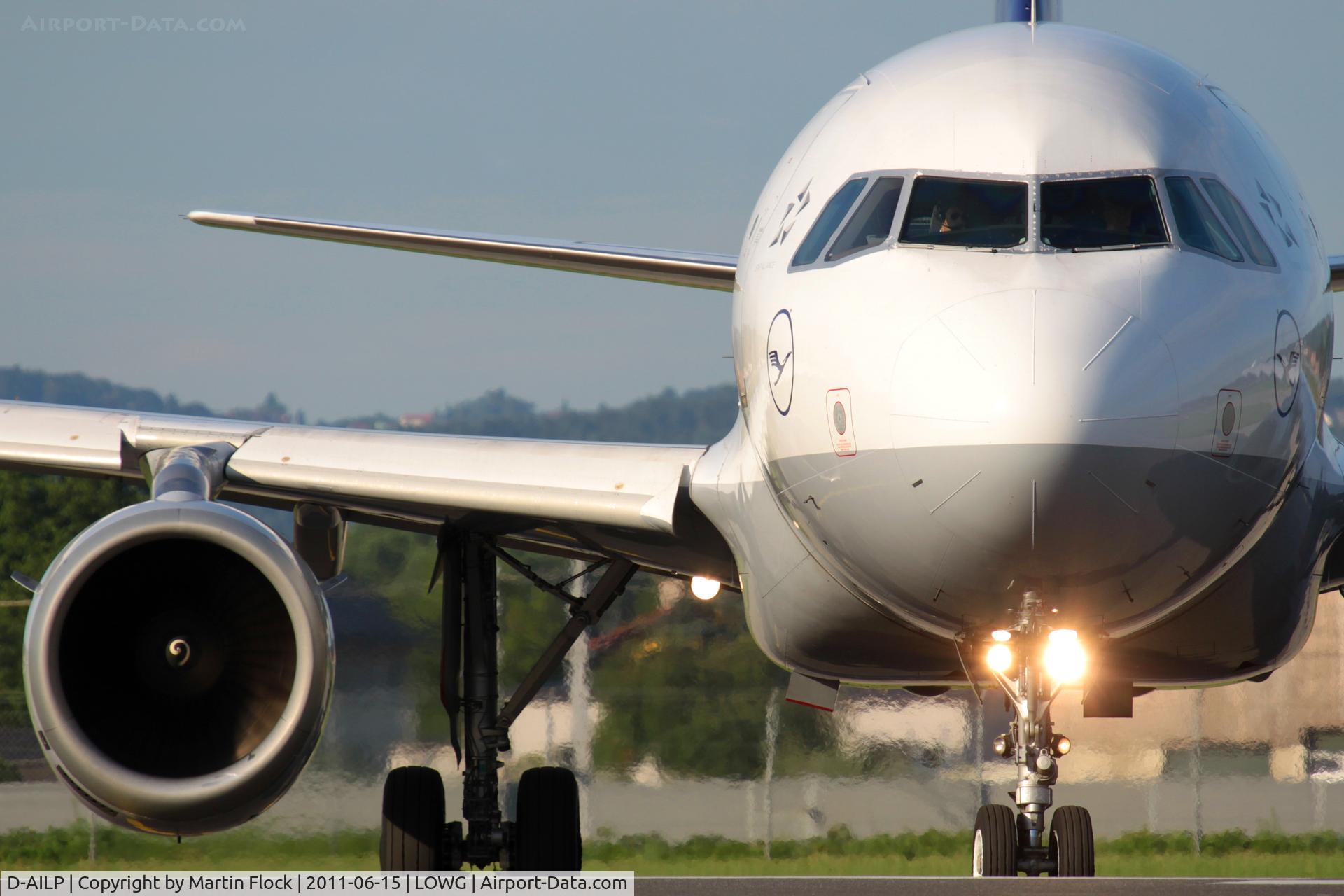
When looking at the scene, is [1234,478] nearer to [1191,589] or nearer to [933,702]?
[1191,589]

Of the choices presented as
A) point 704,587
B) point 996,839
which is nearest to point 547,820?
point 704,587

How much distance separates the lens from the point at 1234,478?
5633 mm

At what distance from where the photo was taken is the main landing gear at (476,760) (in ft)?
32.2

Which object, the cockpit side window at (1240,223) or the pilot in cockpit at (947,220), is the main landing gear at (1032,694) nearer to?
the pilot in cockpit at (947,220)

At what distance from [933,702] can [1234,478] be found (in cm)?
975

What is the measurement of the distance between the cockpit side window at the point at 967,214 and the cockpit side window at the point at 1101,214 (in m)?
0.09

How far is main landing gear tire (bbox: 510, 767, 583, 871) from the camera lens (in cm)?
1004

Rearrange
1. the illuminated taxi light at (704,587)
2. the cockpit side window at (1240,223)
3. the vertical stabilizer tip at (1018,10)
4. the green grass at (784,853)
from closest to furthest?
the cockpit side window at (1240,223), the vertical stabilizer tip at (1018,10), the illuminated taxi light at (704,587), the green grass at (784,853)

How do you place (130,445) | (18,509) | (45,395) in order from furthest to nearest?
1. (45,395)
2. (18,509)
3. (130,445)

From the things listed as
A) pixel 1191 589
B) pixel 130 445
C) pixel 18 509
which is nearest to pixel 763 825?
pixel 130 445

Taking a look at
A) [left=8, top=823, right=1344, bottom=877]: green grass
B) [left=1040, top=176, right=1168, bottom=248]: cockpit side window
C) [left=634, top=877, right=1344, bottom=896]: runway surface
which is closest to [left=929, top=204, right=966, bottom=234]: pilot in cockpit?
[left=1040, top=176, right=1168, bottom=248]: cockpit side window

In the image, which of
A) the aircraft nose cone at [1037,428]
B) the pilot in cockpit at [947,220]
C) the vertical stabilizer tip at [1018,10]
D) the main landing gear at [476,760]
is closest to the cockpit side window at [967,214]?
the pilot in cockpit at [947,220]

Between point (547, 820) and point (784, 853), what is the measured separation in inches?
225

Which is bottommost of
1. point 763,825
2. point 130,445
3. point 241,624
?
point 763,825
